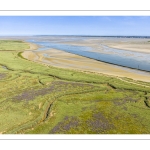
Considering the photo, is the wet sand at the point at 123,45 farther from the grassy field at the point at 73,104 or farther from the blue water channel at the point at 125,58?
the grassy field at the point at 73,104

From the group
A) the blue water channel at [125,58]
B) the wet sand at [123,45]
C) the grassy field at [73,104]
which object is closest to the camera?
the grassy field at [73,104]

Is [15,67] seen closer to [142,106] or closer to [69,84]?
[69,84]

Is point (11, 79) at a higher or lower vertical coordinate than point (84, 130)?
higher

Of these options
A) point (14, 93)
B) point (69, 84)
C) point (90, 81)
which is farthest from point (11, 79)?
point (90, 81)

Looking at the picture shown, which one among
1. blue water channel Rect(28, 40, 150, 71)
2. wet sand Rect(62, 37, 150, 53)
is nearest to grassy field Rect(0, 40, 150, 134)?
blue water channel Rect(28, 40, 150, 71)

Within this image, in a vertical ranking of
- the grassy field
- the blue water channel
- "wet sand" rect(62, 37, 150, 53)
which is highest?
"wet sand" rect(62, 37, 150, 53)

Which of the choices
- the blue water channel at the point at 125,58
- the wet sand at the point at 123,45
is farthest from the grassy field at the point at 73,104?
the wet sand at the point at 123,45

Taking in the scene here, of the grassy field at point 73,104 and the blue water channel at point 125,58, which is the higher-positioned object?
the blue water channel at point 125,58

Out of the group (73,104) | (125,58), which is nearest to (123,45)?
(125,58)

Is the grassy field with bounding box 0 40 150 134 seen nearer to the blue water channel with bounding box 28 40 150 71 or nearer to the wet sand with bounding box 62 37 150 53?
the blue water channel with bounding box 28 40 150 71
